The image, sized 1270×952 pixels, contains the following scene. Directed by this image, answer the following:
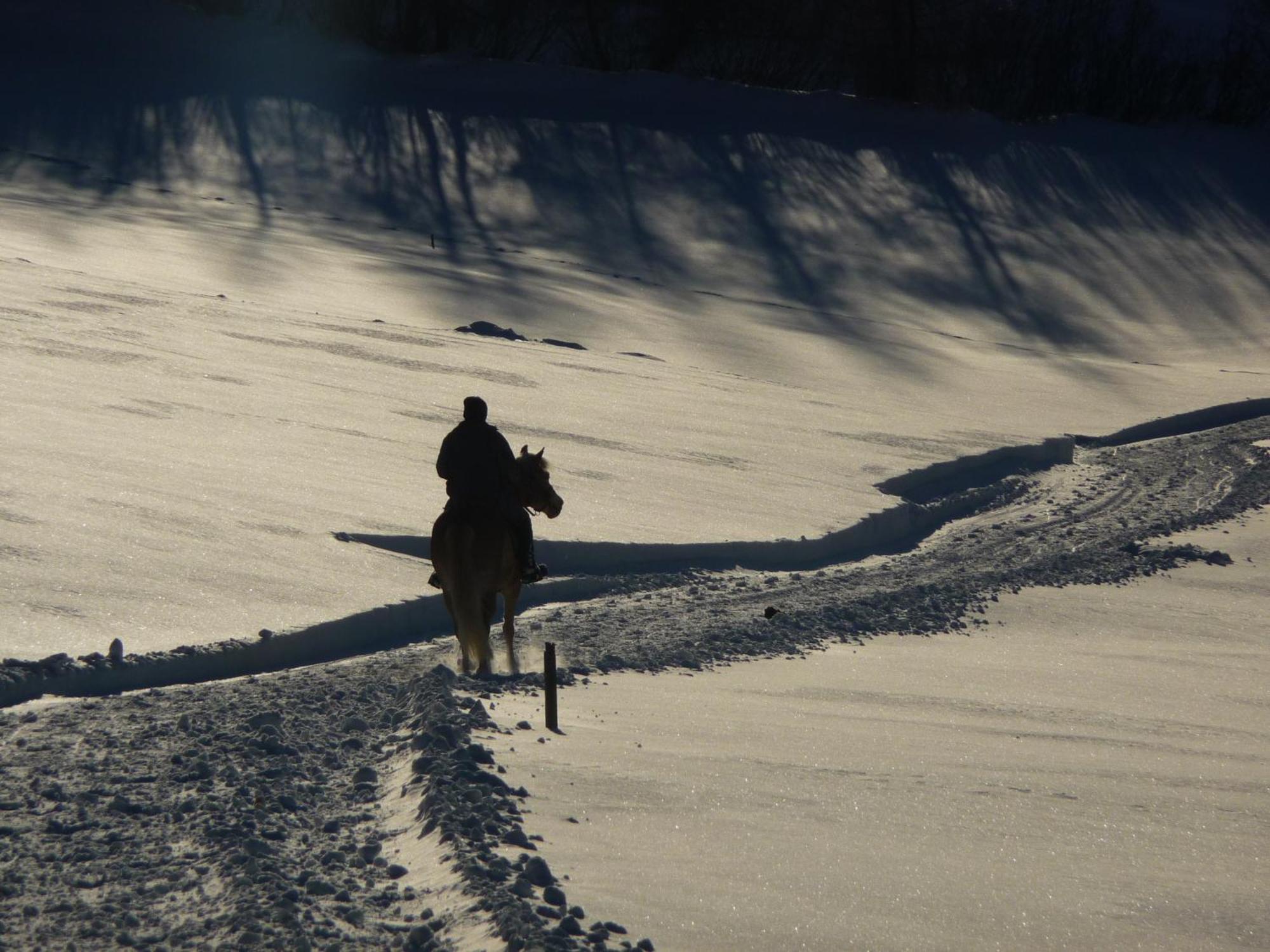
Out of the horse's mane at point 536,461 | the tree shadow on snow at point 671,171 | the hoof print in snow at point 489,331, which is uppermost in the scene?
the tree shadow on snow at point 671,171

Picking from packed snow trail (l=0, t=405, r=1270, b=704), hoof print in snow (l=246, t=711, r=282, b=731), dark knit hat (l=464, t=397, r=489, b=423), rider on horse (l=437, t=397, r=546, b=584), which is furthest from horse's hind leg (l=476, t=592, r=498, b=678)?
hoof print in snow (l=246, t=711, r=282, b=731)

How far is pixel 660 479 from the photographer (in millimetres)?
13781

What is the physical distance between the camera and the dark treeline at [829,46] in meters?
38.7

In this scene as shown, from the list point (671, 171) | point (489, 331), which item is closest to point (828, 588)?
point (489, 331)

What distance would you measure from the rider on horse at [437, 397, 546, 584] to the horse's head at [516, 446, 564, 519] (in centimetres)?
8

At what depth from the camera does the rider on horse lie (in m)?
8.24

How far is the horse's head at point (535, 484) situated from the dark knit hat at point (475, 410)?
13.4 inches

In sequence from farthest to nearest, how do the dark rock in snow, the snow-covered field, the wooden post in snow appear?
the snow-covered field
the wooden post in snow
the dark rock in snow

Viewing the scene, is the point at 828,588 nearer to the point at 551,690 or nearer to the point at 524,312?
the point at 551,690

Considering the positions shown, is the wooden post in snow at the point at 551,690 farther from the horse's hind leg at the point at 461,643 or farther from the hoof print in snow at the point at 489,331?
the hoof print in snow at the point at 489,331

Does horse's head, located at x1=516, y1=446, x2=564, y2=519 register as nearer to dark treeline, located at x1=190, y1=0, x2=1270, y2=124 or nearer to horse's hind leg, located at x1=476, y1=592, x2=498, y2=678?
horse's hind leg, located at x1=476, y1=592, x2=498, y2=678

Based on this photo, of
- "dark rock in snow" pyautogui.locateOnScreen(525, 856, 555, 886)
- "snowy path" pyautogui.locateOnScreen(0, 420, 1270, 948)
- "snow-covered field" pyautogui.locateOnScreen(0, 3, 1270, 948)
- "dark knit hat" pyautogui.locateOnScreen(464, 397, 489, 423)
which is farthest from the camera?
"snow-covered field" pyautogui.locateOnScreen(0, 3, 1270, 948)

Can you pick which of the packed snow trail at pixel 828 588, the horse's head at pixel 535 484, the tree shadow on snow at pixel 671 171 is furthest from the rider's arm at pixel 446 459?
the tree shadow on snow at pixel 671 171

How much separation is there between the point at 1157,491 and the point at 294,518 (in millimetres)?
8547
